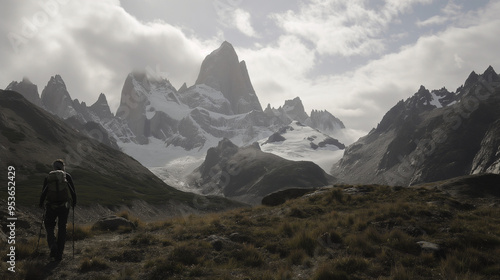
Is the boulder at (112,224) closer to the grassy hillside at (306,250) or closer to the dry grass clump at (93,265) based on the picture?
the grassy hillside at (306,250)

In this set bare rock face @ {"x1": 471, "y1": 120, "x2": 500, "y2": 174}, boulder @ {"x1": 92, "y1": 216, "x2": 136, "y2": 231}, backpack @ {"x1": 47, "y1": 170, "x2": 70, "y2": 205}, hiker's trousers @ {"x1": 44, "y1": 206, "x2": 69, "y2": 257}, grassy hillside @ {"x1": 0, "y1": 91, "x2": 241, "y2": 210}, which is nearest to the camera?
hiker's trousers @ {"x1": 44, "y1": 206, "x2": 69, "y2": 257}

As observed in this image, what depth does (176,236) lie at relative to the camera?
1870 cm

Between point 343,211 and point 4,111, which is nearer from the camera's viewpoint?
point 343,211

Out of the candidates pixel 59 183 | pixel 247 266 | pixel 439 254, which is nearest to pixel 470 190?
pixel 439 254

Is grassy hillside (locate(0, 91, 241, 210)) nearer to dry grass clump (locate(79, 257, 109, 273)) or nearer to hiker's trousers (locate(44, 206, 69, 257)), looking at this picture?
hiker's trousers (locate(44, 206, 69, 257))

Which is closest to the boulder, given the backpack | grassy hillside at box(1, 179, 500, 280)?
grassy hillside at box(1, 179, 500, 280)

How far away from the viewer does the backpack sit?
13.4 m

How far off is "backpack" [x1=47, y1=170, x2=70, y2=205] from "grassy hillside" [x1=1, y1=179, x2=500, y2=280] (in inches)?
90.0

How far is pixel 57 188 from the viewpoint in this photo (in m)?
13.5

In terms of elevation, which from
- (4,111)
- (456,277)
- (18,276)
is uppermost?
(4,111)

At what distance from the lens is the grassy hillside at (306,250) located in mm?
12117

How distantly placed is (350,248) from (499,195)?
27030mm

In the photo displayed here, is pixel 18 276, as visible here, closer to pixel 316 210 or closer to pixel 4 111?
pixel 316 210

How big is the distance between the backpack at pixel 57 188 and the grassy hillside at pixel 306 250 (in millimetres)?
2286
